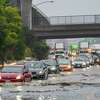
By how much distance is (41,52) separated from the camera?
105062 millimetres

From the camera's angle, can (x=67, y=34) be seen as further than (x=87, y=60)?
Yes

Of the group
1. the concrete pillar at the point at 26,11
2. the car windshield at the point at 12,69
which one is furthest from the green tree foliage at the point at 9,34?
the concrete pillar at the point at 26,11

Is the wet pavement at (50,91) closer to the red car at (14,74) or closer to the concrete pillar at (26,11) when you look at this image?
the red car at (14,74)

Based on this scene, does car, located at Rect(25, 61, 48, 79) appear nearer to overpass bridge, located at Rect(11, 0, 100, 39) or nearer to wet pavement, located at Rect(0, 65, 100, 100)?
wet pavement, located at Rect(0, 65, 100, 100)

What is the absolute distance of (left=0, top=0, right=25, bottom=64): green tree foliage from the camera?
206 ft

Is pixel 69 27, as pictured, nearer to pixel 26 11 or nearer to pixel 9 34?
pixel 26 11

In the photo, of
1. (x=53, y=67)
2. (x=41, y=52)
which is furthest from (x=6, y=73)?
(x=41, y=52)

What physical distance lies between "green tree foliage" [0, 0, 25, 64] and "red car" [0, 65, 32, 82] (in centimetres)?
2405

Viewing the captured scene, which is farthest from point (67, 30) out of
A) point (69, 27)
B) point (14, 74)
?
point (14, 74)

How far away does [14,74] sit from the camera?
1411 inches

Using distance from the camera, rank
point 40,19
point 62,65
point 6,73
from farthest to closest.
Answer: point 40,19 → point 62,65 → point 6,73

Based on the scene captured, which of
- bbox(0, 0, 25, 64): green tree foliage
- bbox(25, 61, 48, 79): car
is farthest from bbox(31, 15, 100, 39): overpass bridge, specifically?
bbox(25, 61, 48, 79): car

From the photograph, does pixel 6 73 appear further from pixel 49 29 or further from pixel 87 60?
pixel 49 29

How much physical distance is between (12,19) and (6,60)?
17.3 ft
